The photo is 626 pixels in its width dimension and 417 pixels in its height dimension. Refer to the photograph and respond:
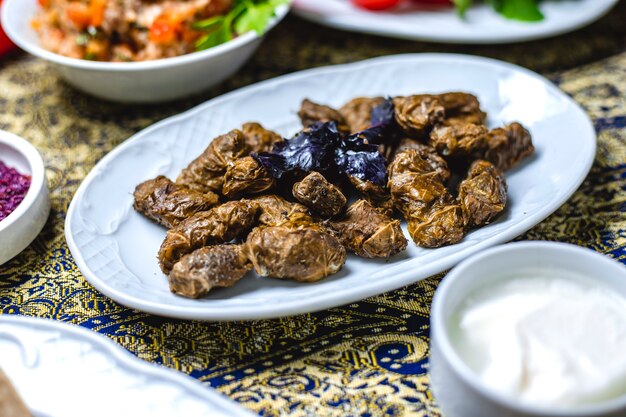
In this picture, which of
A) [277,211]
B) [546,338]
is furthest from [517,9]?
[546,338]

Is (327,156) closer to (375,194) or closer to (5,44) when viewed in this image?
(375,194)

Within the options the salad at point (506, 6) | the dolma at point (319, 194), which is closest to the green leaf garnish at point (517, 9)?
the salad at point (506, 6)

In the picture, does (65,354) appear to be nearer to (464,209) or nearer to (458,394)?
(458,394)

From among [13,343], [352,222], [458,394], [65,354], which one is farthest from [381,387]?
[13,343]

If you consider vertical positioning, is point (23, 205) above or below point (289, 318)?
above

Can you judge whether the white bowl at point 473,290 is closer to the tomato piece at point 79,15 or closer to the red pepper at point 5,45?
the tomato piece at point 79,15

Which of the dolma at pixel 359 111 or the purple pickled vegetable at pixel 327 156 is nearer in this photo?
the purple pickled vegetable at pixel 327 156

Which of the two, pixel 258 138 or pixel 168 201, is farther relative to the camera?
pixel 258 138
